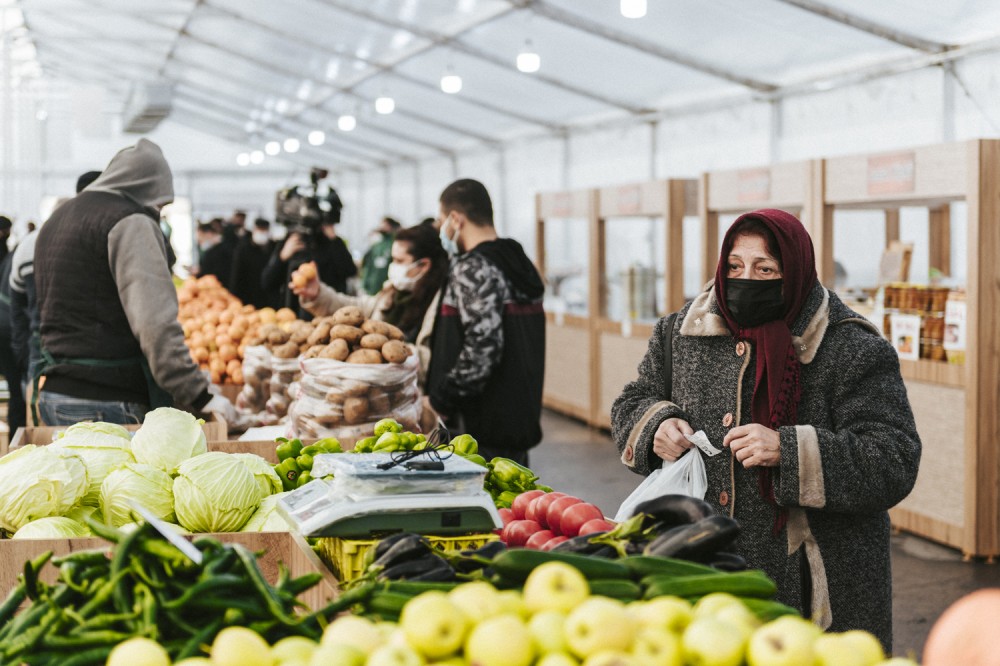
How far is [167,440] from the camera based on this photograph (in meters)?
2.82

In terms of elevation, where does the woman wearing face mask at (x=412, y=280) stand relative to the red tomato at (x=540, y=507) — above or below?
above

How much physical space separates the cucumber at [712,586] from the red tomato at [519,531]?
67 cm

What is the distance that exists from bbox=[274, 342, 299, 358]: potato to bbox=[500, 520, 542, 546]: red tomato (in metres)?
2.36

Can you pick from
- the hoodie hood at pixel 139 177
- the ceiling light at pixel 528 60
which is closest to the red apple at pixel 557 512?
the hoodie hood at pixel 139 177

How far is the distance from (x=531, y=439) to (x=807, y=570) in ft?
6.41

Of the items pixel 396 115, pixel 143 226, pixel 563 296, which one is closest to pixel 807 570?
pixel 143 226

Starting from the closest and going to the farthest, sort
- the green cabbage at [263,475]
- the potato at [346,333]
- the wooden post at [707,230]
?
the green cabbage at [263,475], the potato at [346,333], the wooden post at [707,230]

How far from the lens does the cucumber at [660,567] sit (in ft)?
5.21

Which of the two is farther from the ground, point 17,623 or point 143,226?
point 143,226

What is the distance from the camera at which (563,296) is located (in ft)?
35.2

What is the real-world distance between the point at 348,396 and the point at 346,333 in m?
0.26

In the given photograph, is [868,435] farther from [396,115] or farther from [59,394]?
[396,115]

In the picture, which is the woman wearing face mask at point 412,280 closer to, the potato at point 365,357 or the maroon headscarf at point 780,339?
the potato at point 365,357

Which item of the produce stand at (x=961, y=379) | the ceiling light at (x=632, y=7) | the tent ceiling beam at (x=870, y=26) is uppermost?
the ceiling light at (x=632, y=7)
